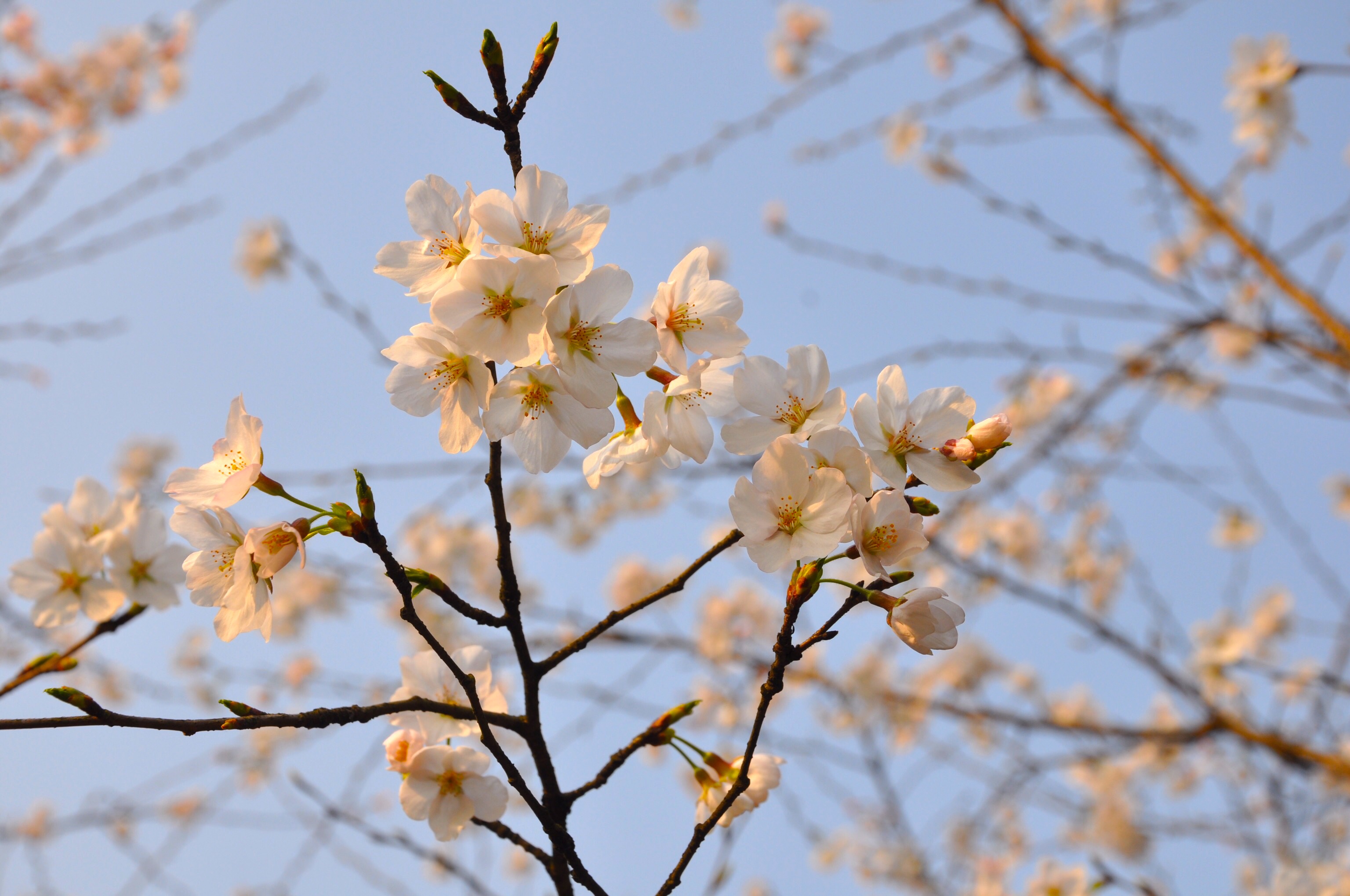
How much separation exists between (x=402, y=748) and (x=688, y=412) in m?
0.68

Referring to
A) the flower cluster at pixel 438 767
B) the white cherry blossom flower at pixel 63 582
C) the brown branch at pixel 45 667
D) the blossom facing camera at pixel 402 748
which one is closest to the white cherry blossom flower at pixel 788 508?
the flower cluster at pixel 438 767

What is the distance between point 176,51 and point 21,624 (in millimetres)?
6916

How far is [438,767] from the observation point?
1.15 meters

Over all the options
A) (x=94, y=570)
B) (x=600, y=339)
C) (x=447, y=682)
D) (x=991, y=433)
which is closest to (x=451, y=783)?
(x=447, y=682)

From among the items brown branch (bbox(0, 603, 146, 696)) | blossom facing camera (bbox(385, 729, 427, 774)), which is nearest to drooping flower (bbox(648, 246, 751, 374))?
blossom facing camera (bbox(385, 729, 427, 774))

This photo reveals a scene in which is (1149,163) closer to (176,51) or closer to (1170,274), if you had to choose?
(1170,274)

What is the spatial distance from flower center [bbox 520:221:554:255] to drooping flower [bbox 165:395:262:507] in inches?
17.9

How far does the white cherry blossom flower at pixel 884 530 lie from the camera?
0.95m

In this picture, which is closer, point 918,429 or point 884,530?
point 884,530

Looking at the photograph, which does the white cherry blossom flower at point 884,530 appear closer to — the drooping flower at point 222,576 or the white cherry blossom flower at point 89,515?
the drooping flower at point 222,576

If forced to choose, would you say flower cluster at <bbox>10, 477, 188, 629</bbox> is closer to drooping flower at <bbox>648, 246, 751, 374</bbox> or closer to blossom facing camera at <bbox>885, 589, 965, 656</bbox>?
drooping flower at <bbox>648, 246, 751, 374</bbox>

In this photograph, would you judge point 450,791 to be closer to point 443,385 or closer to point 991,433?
point 443,385

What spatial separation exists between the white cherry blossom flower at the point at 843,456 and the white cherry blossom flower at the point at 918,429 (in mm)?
75

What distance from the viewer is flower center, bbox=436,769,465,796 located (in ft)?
3.84
